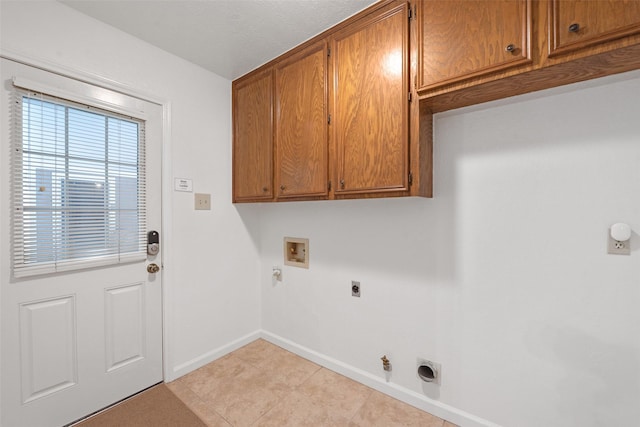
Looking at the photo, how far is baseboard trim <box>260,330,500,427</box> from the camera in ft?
4.86

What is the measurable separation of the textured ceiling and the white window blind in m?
0.57

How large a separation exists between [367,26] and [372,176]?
85 centimetres

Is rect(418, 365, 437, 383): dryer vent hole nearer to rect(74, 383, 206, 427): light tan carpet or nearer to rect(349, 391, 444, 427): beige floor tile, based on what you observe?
rect(349, 391, 444, 427): beige floor tile

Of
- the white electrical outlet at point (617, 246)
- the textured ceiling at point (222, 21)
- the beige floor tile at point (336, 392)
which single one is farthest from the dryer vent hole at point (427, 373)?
the textured ceiling at point (222, 21)

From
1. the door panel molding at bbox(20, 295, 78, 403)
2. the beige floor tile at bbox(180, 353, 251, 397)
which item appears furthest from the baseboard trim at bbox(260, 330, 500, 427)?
the door panel molding at bbox(20, 295, 78, 403)

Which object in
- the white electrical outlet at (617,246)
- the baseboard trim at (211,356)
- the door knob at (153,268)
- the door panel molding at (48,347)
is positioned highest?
the white electrical outlet at (617,246)

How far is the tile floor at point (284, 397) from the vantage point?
1542mm

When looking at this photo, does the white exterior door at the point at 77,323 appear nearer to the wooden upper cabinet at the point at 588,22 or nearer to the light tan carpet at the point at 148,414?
the light tan carpet at the point at 148,414

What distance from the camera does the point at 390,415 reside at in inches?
61.9

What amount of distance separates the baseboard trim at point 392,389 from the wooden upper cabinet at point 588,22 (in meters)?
1.82

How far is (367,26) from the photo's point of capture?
58.3 inches

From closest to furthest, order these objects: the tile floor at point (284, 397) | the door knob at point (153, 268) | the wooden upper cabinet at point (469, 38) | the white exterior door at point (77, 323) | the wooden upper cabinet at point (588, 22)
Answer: the wooden upper cabinet at point (588, 22) → the wooden upper cabinet at point (469, 38) → the white exterior door at point (77, 323) → the tile floor at point (284, 397) → the door knob at point (153, 268)

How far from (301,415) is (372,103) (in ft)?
6.16

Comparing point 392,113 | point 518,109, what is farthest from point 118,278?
point 518,109
